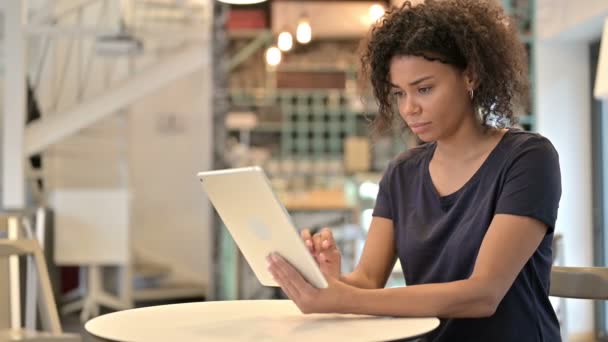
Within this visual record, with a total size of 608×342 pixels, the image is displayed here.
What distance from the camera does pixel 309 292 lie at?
148cm

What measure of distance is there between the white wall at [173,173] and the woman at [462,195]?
25.7 ft

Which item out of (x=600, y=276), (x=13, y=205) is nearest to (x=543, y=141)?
(x=600, y=276)

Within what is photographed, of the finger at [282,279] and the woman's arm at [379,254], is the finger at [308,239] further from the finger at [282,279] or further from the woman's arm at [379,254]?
the finger at [282,279]

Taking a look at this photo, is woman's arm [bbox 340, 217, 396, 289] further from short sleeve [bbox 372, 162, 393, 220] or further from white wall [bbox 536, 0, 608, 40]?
white wall [bbox 536, 0, 608, 40]

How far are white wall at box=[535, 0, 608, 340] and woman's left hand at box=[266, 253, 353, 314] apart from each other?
3990mm

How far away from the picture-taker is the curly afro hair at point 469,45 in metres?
1.69

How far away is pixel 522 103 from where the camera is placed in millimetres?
1898

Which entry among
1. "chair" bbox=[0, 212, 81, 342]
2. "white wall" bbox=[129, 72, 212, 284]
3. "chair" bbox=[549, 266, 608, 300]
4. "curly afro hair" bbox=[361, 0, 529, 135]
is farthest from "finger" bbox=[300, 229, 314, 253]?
"white wall" bbox=[129, 72, 212, 284]

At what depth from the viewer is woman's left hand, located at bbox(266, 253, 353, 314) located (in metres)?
1.48

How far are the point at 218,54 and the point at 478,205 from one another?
5552 mm

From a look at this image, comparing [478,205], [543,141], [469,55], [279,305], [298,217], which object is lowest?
[298,217]

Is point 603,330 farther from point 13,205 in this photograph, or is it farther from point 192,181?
point 192,181

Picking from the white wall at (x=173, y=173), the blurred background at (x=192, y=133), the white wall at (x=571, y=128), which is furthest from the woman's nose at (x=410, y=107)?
the white wall at (x=173, y=173)

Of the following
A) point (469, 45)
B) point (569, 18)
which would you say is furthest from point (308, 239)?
point (569, 18)
